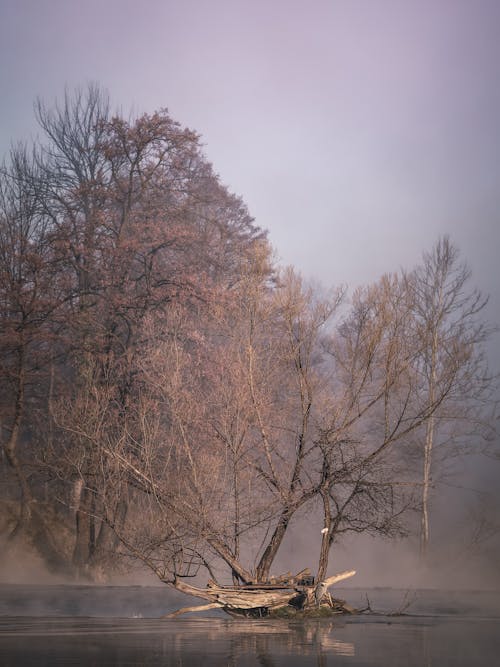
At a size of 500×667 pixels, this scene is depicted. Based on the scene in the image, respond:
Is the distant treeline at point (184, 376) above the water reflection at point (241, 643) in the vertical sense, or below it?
above

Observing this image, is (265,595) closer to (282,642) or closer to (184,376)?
(282,642)

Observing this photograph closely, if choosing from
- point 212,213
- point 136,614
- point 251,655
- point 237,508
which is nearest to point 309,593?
point 237,508

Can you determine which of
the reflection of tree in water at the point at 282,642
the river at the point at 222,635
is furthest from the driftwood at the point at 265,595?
the reflection of tree in water at the point at 282,642

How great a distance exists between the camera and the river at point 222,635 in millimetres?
11617

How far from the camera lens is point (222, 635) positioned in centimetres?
1470

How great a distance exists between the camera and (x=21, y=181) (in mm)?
34438

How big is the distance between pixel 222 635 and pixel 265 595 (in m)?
3.15

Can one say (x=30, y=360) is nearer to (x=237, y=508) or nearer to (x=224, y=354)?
(x=224, y=354)

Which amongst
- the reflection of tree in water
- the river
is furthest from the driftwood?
the reflection of tree in water

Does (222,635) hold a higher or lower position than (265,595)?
lower

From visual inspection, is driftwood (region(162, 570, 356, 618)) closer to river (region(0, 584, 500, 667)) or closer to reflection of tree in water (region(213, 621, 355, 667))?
river (region(0, 584, 500, 667))

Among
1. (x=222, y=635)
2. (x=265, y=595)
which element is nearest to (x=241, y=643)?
(x=222, y=635)

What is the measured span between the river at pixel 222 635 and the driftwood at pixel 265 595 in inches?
16.0

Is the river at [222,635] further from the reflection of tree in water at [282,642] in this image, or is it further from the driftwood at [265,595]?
the driftwood at [265,595]
